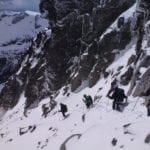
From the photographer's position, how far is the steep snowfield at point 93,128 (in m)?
25.5

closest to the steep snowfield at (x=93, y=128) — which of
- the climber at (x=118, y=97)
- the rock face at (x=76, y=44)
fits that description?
the climber at (x=118, y=97)

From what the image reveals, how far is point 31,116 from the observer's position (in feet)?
218

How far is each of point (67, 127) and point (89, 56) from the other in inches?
853

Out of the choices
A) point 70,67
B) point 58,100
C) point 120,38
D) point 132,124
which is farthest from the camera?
point 70,67

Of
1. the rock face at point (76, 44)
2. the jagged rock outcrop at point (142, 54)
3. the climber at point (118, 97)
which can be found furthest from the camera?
the rock face at point (76, 44)

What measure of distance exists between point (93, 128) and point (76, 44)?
43246mm

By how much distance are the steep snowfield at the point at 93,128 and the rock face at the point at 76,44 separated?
9.80 feet

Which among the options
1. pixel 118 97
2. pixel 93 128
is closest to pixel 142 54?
pixel 118 97

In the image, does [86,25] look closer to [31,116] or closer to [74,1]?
[74,1]

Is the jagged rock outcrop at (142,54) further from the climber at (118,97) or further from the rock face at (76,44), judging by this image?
the rock face at (76,44)

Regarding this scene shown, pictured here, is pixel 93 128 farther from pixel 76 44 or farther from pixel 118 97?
pixel 76 44

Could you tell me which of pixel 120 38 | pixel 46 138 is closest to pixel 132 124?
pixel 46 138

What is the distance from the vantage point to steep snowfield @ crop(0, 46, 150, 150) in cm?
2550

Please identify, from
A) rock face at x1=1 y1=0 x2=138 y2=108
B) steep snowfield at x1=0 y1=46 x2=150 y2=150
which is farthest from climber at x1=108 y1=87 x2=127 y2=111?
rock face at x1=1 y1=0 x2=138 y2=108
